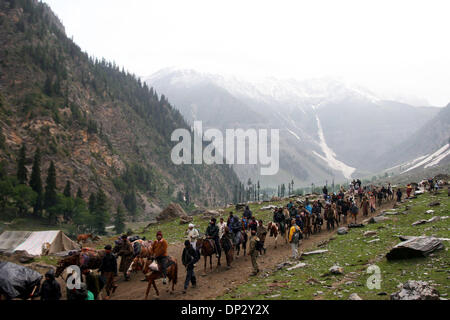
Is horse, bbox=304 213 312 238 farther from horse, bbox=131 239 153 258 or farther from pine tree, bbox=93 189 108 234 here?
pine tree, bbox=93 189 108 234

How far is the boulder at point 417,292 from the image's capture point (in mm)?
9352

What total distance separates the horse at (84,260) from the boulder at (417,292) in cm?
1370

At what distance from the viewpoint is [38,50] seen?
156750 mm

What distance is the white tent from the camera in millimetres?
36062

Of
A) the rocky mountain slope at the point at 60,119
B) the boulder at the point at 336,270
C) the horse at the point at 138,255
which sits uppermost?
the rocky mountain slope at the point at 60,119

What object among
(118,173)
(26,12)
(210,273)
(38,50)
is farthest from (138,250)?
(26,12)

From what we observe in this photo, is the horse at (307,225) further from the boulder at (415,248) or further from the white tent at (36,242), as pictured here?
the white tent at (36,242)

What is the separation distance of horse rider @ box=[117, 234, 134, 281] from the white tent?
21.4 m

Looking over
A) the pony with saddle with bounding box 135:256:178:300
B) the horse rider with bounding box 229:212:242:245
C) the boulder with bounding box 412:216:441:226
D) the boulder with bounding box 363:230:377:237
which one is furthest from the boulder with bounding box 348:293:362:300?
the boulder with bounding box 412:216:441:226

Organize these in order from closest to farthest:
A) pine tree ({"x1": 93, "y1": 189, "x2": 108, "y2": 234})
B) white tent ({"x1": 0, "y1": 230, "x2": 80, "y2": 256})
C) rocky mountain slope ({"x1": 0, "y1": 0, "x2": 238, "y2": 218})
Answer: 1. white tent ({"x1": 0, "y1": 230, "x2": 80, "y2": 256})
2. pine tree ({"x1": 93, "y1": 189, "x2": 108, "y2": 234})
3. rocky mountain slope ({"x1": 0, "y1": 0, "x2": 238, "y2": 218})

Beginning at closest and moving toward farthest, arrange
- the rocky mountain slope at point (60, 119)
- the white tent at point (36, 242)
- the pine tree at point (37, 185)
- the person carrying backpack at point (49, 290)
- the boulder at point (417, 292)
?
the boulder at point (417, 292) < the person carrying backpack at point (49, 290) < the white tent at point (36, 242) < the pine tree at point (37, 185) < the rocky mountain slope at point (60, 119)

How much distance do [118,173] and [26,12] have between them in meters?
116

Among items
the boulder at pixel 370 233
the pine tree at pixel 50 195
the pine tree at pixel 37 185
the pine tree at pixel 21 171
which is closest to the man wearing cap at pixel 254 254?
the boulder at pixel 370 233
